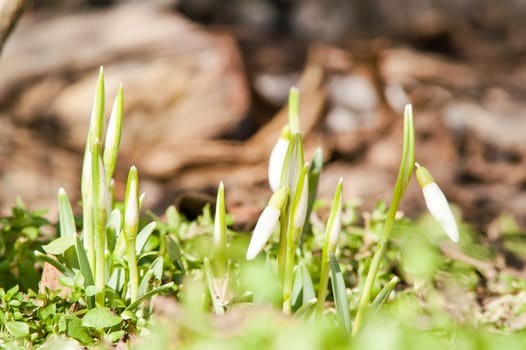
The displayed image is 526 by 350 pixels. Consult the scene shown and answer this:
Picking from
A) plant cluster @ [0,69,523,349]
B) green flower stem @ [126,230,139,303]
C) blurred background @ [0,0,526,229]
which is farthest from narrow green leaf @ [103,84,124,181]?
blurred background @ [0,0,526,229]

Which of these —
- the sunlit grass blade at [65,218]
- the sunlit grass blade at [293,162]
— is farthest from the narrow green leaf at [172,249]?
the sunlit grass blade at [293,162]

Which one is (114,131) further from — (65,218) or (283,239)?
(283,239)

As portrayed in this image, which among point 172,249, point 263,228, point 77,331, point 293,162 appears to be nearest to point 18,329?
point 77,331

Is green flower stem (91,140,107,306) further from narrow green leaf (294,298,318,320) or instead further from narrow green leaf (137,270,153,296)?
narrow green leaf (294,298,318,320)

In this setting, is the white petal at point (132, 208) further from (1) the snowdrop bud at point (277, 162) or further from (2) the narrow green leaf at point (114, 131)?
(1) the snowdrop bud at point (277, 162)

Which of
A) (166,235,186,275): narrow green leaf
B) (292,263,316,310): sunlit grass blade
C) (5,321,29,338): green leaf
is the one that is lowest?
(292,263,316,310): sunlit grass blade

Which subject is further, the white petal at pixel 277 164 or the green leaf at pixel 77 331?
the white petal at pixel 277 164

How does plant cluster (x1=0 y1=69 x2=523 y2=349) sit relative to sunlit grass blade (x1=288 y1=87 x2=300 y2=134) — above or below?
below
